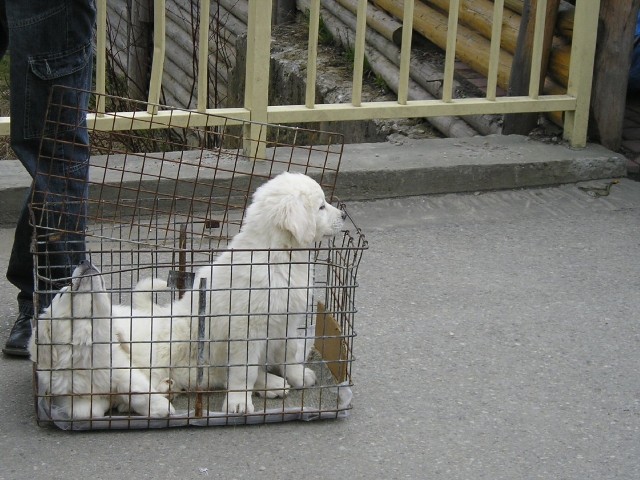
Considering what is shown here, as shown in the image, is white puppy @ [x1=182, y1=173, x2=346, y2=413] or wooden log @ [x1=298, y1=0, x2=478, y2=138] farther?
wooden log @ [x1=298, y1=0, x2=478, y2=138]

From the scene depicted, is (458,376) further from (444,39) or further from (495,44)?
(444,39)

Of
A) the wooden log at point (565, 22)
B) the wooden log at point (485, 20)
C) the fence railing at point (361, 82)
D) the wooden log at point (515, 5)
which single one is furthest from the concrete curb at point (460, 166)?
the wooden log at point (515, 5)

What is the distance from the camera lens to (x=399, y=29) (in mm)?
8133

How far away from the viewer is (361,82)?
5789 mm

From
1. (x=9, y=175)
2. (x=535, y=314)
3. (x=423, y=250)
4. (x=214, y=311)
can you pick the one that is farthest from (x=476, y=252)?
(x=9, y=175)

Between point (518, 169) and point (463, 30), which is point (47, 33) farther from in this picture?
point (463, 30)

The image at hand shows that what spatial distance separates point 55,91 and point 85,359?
1.00 metres

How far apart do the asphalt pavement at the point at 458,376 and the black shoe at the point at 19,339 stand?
4cm

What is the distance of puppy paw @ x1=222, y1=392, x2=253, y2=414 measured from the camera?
3.41 m

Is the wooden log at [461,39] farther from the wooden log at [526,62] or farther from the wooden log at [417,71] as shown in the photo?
the wooden log at [526,62]

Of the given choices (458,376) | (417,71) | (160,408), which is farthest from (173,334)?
(417,71)

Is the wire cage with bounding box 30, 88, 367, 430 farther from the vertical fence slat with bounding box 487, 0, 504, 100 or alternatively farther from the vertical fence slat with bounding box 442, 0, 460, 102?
the vertical fence slat with bounding box 487, 0, 504, 100

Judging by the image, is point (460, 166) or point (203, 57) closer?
point (203, 57)

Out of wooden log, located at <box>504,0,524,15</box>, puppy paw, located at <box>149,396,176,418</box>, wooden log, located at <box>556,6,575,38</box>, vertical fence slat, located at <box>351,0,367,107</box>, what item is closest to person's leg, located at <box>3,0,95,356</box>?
puppy paw, located at <box>149,396,176,418</box>
